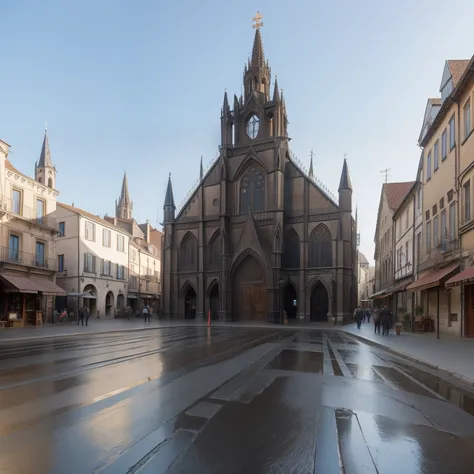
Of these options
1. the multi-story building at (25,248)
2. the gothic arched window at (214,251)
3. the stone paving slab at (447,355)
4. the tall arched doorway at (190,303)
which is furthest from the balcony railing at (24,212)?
the stone paving slab at (447,355)

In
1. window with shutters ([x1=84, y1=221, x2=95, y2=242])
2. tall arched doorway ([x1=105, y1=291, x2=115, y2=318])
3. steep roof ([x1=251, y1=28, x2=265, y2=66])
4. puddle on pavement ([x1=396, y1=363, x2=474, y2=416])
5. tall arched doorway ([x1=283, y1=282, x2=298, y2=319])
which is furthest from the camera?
steep roof ([x1=251, y1=28, x2=265, y2=66])

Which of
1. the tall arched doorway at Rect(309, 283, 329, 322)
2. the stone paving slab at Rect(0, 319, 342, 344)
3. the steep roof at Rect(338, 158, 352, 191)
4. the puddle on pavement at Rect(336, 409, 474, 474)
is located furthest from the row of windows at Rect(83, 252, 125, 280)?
the puddle on pavement at Rect(336, 409, 474, 474)

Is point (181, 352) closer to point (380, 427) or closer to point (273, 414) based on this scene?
point (273, 414)

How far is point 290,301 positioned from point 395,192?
16.4 m

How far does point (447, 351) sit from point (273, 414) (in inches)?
426

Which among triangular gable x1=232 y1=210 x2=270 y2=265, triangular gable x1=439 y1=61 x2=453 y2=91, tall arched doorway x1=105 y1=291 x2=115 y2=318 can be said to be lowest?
tall arched doorway x1=105 y1=291 x2=115 y2=318

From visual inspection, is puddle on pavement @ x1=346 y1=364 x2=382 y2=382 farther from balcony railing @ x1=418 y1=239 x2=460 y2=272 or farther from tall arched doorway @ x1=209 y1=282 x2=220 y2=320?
tall arched doorway @ x1=209 y1=282 x2=220 y2=320

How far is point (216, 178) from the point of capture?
44.9 metres

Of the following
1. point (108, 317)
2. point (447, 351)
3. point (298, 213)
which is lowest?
point (108, 317)

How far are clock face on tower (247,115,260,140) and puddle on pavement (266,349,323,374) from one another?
34443 mm

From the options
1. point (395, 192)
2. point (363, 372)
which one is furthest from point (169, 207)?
point (363, 372)

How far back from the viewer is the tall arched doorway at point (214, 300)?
4281 centimetres

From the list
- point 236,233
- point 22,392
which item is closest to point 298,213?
point 236,233

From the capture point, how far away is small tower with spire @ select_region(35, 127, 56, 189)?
176 ft
